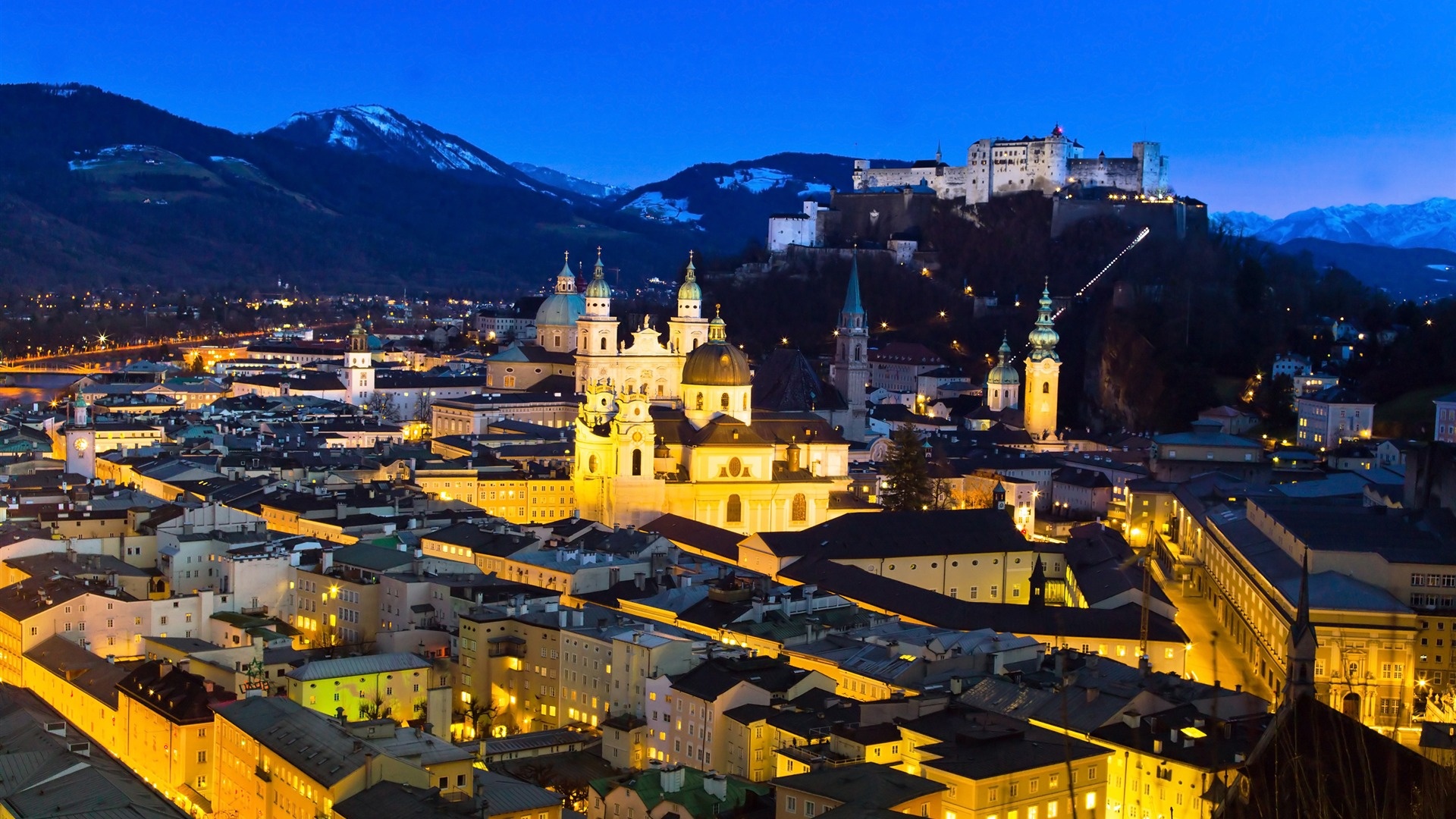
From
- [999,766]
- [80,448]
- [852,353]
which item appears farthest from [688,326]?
[999,766]

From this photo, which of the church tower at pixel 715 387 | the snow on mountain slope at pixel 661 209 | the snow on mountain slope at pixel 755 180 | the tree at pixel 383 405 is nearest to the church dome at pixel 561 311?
the tree at pixel 383 405

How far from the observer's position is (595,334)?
56969 mm

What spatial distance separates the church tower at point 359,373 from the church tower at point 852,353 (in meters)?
18.7

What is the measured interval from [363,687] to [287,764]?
421cm

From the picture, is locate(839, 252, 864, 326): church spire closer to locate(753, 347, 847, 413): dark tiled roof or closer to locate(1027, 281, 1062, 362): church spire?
locate(1027, 281, 1062, 362): church spire

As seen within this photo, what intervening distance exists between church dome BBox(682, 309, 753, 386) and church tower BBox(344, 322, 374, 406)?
92.3ft

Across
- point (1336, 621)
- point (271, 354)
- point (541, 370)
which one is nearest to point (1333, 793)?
point (1336, 621)

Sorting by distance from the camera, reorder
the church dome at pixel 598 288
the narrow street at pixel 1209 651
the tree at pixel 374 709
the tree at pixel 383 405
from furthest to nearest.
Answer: the tree at pixel 383 405 < the church dome at pixel 598 288 < the narrow street at pixel 1209 651 < the tree at pixel 374 709

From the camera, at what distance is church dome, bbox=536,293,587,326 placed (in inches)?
2598

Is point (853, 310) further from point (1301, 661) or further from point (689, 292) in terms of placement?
point (1301, 661)

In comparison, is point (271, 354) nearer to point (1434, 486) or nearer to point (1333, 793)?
point (1434, 486)

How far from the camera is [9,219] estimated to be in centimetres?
14062

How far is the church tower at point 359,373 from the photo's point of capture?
2766 inches

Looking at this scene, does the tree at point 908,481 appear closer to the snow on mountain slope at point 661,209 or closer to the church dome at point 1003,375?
the church dome at point 1003,375
